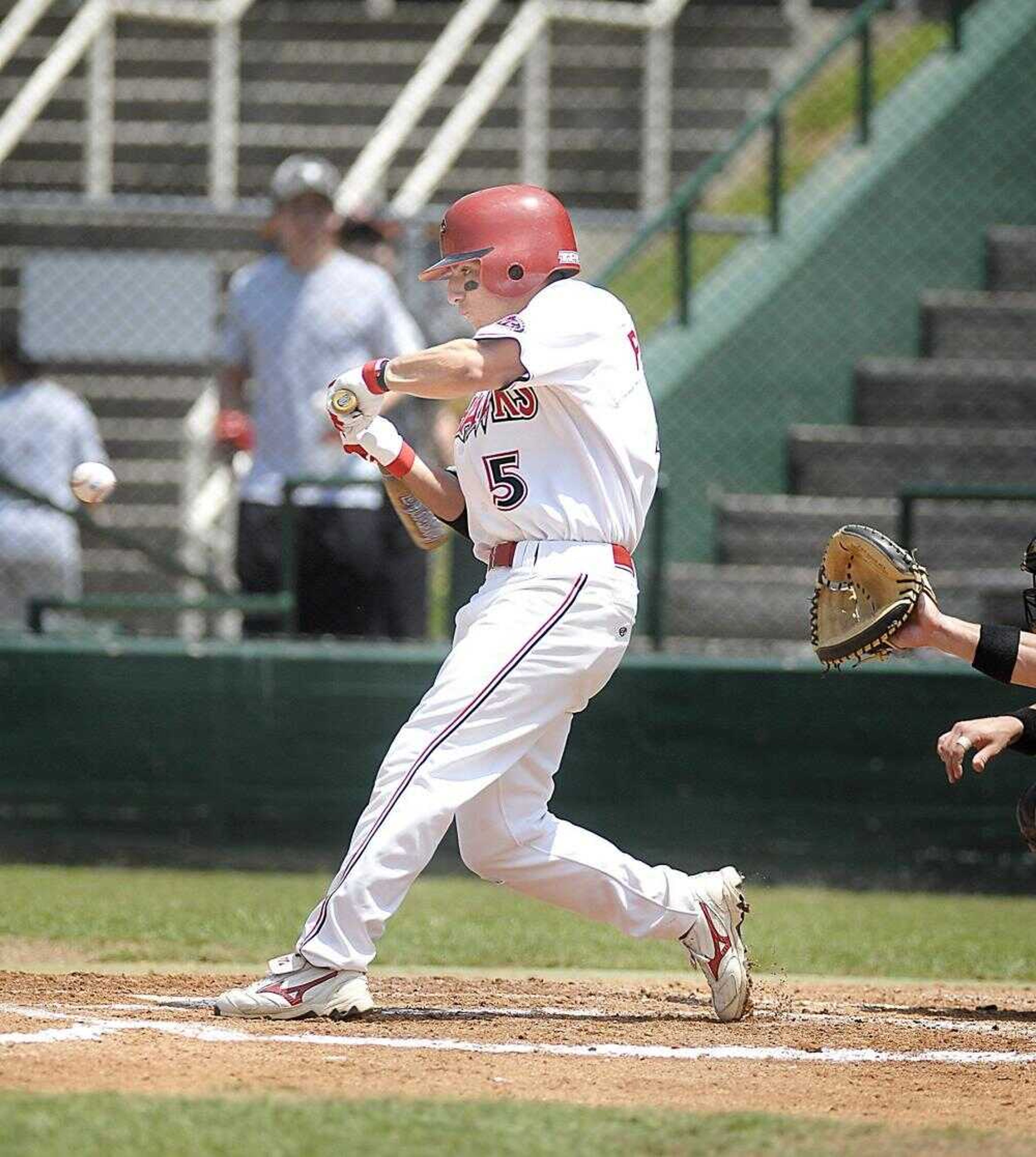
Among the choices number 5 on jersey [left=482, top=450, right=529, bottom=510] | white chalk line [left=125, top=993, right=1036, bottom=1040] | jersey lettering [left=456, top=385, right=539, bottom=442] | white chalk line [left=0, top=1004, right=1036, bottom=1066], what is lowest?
white chalk line [left=125, top=993, right=1036, bottom=1040]

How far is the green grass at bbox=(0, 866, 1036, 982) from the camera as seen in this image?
6703 mm

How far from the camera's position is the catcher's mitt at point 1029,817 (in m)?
5.38

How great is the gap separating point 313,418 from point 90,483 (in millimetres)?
3580

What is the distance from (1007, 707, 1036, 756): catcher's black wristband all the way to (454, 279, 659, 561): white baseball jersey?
1.03m

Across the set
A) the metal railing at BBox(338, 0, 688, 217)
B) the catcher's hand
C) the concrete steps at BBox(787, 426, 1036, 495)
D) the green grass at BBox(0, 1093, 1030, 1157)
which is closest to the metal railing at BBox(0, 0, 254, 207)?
the metal railing at BBox(338, 0, 688, 217)

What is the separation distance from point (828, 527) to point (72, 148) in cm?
722

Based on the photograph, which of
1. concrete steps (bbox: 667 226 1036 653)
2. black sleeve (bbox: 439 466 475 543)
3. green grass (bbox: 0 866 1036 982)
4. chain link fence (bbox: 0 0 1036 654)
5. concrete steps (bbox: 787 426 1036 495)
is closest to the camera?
black sleeve (bbox: 439 466 475 543)

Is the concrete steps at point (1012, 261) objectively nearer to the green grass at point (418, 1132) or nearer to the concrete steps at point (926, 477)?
the concrete steps at point (926, 477)

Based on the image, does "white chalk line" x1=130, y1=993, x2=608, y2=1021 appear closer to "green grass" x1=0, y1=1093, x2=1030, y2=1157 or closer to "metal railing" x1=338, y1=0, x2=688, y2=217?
"green grass" x1=0, y1=1093, x2=1030, y2=1157

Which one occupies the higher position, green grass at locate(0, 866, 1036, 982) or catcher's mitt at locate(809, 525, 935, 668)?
catcher's mitt at locate(809, 525, 935, 668)

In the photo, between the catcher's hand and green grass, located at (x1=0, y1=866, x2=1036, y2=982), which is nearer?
the catcher's hand

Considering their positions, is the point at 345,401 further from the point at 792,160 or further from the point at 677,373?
the point at 792,160

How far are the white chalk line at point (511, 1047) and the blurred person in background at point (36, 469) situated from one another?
4978 millimetres

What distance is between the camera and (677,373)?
10594mm
